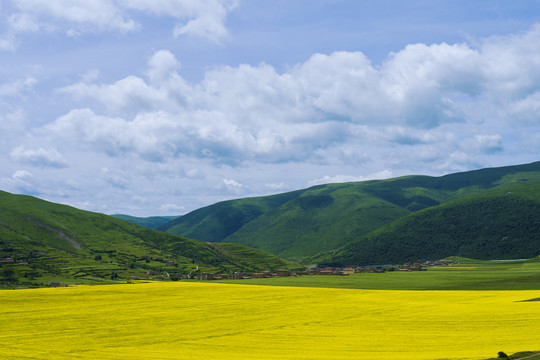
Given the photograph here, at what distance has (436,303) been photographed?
256 ft

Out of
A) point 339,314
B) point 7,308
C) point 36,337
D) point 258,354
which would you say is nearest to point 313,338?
point 258,354

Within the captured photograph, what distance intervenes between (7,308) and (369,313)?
162 feet

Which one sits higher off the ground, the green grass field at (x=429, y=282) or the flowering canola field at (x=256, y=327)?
the flowering canola field at (x=256, y=327)

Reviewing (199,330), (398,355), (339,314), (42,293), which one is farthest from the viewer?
(42,293)

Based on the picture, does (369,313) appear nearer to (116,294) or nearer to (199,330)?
(199,330)

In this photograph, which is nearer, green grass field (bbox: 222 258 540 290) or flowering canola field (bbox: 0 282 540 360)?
flowering canola field (bbox: 0 282 540 360)

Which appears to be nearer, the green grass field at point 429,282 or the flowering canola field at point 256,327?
the flowering canola field at point 256,327

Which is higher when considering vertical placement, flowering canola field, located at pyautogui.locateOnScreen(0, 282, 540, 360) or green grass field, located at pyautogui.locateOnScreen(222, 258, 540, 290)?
flowering canola field, located at pyautogui.locateOnScreen(0, 282, 540, 360)

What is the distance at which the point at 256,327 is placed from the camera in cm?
5681

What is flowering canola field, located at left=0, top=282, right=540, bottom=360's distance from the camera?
41.4 metres

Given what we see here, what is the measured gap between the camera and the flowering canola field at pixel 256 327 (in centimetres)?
4138

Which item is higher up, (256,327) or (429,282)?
(256,327)

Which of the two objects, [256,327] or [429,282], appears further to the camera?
[429,282]

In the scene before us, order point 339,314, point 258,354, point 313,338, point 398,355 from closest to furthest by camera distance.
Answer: point 398,355
point 258,354
point 313,338
point 339,314
